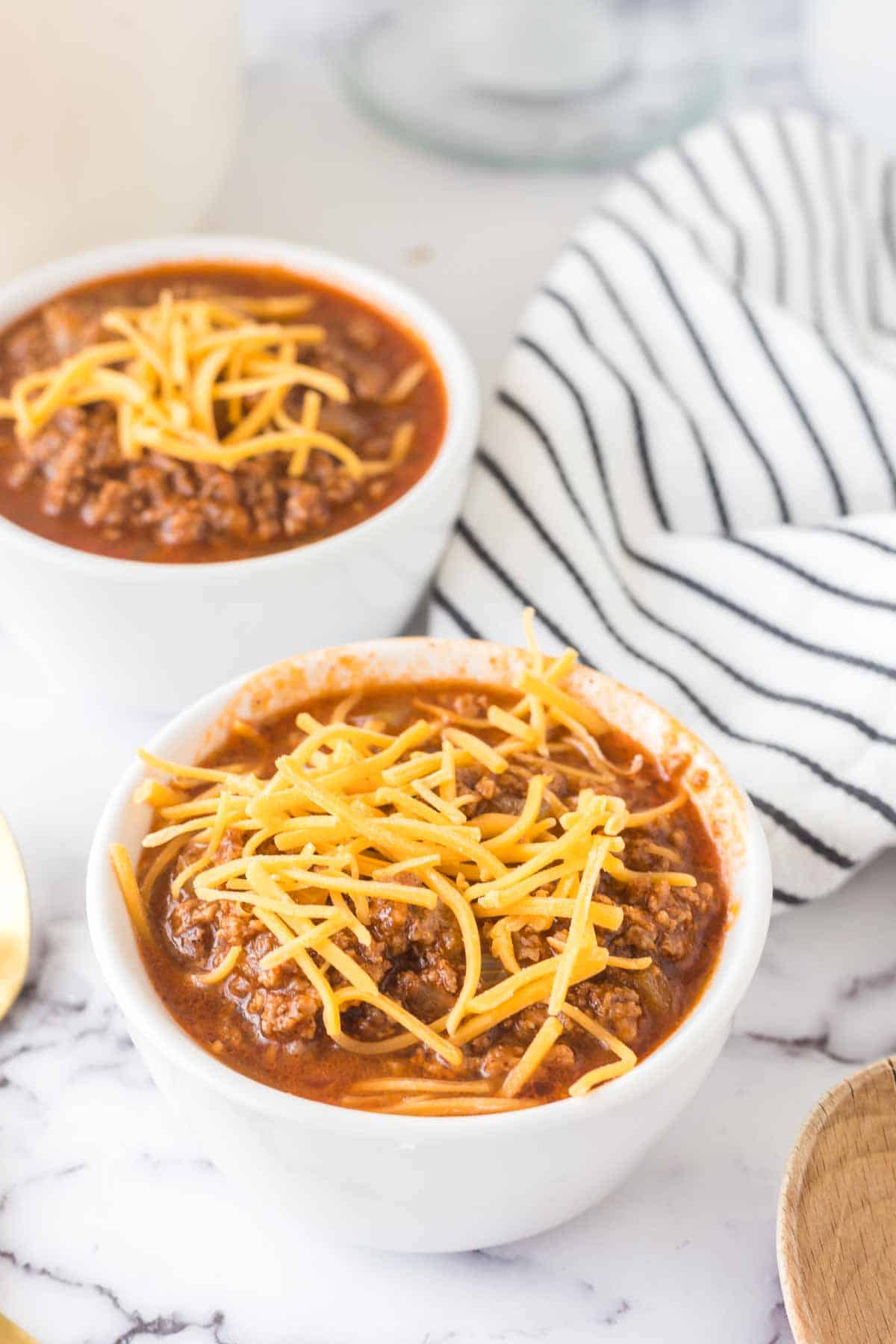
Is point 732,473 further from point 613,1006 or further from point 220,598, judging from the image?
point 613,1006

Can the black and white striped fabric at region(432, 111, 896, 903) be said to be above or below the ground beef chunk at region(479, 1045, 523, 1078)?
above

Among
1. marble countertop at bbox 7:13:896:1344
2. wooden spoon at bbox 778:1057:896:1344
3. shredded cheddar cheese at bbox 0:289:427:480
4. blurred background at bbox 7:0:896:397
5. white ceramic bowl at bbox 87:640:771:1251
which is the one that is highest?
blurred background at bbox 7:0:896:397

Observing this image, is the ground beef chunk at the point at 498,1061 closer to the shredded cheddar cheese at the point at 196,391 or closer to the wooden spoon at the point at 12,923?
the wooden spoon at the point at 12,923

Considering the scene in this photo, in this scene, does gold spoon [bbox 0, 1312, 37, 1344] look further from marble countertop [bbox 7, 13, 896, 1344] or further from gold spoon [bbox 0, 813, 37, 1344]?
gold spoon [bbox 0, 813, 37, 1344]

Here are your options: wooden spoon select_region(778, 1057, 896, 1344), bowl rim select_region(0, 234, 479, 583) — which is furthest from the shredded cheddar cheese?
wooden spoon select_region(778, 1057, 896, 1344)

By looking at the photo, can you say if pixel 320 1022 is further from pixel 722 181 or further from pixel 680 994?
pixel 722 181

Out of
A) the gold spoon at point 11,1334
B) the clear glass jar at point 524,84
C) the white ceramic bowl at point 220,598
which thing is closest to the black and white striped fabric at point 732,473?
the white ceramic bowl at point 220,598

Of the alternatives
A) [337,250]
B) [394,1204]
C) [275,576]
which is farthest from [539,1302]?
[337,250]
